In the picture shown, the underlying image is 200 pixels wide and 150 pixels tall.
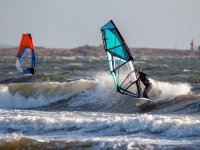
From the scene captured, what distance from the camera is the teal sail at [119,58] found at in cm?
1463

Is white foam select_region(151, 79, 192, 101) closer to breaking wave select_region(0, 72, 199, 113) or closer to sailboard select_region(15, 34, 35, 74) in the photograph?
breaking wave select_region(0, 72, 199, 113)

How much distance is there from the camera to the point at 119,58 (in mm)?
14914

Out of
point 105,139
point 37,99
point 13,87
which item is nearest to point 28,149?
point 105,139

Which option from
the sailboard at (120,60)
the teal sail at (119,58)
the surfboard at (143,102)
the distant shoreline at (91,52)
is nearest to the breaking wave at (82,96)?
the surfboard at (143,102)

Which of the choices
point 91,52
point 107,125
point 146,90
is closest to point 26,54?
point 146,90

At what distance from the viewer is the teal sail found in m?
14.6

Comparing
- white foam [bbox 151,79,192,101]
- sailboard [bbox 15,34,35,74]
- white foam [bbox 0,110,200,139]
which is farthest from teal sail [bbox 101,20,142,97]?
sailboard [bbox 15,34,35,74]

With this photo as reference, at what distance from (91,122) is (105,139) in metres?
1.70

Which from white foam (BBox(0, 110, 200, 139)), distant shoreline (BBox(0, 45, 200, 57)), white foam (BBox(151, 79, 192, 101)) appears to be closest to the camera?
white foam (BBox(0, 110, 200, 139))

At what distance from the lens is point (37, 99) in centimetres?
1936

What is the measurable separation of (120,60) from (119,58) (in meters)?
0.06

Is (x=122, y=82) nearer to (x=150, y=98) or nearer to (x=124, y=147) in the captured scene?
(x=150, y=98)

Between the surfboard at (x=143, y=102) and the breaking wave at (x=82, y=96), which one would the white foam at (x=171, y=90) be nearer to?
the breaking wave at (x=82, y=96)

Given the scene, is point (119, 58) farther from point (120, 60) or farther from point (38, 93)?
point (38, 93)
